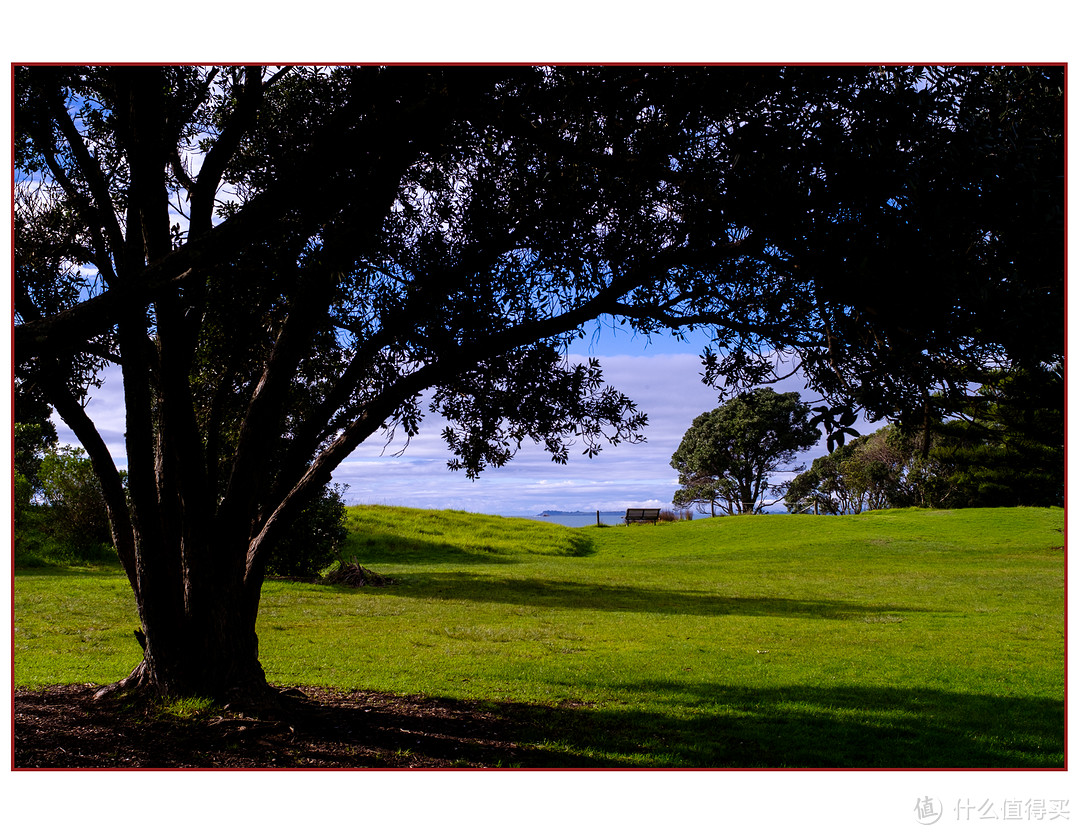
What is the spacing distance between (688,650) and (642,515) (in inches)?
→ 1846

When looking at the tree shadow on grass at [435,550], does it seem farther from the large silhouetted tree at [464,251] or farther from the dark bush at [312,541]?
the large silhouetted tree at [464,251]

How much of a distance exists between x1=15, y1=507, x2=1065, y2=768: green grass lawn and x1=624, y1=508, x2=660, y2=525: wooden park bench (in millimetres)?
25571

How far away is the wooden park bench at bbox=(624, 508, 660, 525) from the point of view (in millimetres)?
61875

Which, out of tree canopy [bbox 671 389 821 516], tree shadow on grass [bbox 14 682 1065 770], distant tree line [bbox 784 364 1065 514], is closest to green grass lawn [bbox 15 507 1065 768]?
tree shadow on grass [bbox 14 682 1065 770]

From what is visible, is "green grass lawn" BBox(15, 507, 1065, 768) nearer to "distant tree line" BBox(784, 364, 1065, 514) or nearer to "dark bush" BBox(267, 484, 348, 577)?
"dark bush" BBox(267, 484, 348, 577)

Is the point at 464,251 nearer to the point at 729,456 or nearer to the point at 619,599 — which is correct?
the point at 619,599

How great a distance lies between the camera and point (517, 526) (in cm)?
5294

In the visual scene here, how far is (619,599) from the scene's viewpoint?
79.4 feet

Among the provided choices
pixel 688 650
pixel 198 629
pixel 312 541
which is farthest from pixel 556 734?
pixel 312 541

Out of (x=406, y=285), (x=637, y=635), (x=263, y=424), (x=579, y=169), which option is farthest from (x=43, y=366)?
(x=637, y=635)

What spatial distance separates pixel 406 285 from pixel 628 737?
598 centimetres

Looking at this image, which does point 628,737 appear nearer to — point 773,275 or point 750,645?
point 773,275

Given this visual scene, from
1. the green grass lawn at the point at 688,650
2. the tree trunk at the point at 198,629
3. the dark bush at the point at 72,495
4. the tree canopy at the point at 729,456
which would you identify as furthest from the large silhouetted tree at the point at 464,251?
the tree canopy at the point at 729,456

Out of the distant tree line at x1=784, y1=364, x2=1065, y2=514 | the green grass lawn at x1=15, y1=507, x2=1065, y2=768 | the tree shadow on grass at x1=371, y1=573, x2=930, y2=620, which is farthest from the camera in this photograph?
the distant tree line at x1=784, y1=364, x2=1065, y2=514
